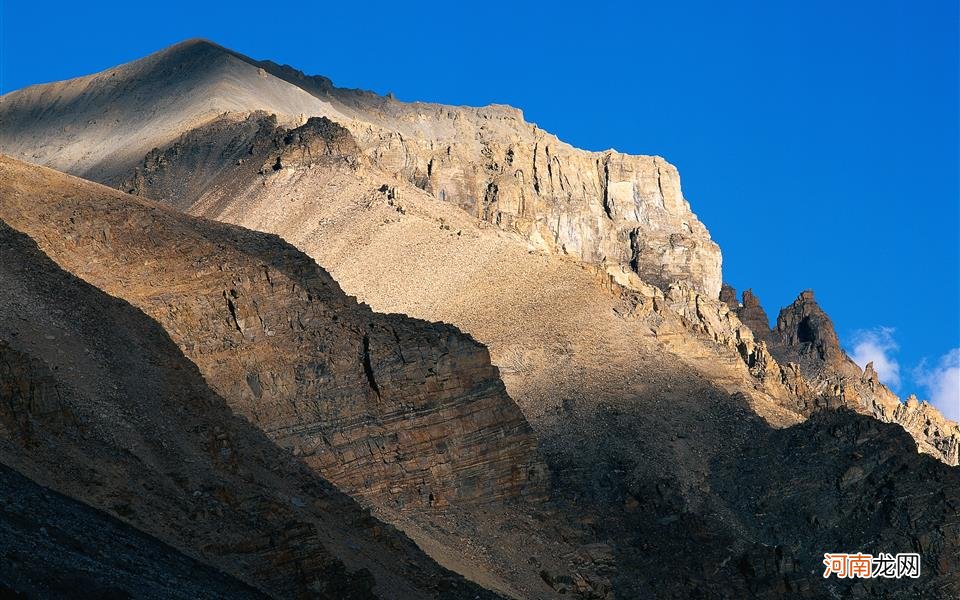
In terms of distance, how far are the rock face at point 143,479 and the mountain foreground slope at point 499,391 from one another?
6920 millimetres

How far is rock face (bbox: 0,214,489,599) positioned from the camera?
46.2m

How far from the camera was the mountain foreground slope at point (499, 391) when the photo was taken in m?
72.7

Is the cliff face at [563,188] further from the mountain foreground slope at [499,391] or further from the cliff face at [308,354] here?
the cliff face at [308,354]

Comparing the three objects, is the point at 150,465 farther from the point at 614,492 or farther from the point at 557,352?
the point at 557,352

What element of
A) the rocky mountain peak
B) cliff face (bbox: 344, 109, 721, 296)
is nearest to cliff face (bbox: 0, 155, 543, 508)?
cliff face (bbox: 344, 109, 721, 296)

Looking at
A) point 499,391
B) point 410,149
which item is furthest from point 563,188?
point 499,391

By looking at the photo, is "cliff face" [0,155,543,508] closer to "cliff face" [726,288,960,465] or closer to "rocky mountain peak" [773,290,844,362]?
"cliff face" [726,288,960,465]

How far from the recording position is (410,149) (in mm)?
163750

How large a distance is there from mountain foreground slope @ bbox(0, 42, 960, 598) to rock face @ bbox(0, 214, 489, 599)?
6920mm

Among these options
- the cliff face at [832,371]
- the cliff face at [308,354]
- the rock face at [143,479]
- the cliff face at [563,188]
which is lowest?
the rock face at [143,479]

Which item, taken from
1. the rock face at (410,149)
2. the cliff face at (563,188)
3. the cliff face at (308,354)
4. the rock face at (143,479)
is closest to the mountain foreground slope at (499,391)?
the cliff face at (308,354)

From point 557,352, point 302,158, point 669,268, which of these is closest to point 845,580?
point 557,352

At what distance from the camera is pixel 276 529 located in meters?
54.1

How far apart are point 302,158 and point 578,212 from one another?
61.4 m
